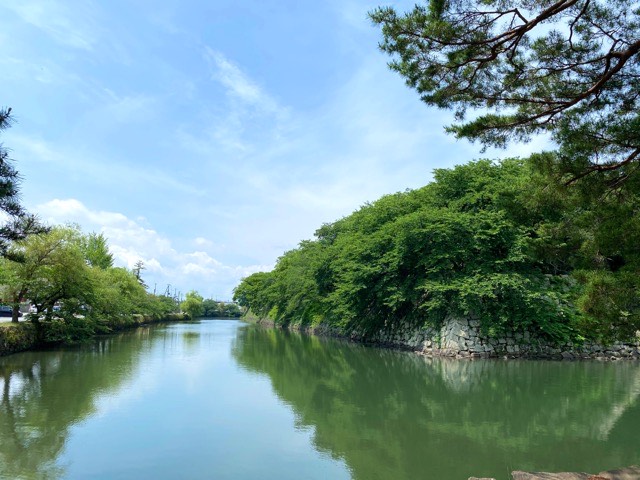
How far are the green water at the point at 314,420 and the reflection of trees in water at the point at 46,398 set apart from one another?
1.4 inches

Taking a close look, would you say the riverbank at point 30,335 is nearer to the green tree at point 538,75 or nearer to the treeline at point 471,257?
the treeline at point 471,257

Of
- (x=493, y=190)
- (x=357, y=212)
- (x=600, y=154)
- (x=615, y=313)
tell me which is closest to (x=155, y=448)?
(x=615, y=313)

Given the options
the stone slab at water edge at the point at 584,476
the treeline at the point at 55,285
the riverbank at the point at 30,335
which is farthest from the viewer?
the treeline at the point at 55,285

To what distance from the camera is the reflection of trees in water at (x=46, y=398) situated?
5.91 m

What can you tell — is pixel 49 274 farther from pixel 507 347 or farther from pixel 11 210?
pixel 507 347

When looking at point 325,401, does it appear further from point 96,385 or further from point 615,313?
point 615,313

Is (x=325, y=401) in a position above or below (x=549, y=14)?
below

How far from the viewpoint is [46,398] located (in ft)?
31.0

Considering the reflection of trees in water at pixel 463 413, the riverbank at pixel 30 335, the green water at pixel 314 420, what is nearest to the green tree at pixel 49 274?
the riverbank at pixel 30 335

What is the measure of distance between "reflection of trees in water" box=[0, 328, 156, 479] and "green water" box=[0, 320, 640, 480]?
3 cm

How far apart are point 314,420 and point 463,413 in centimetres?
309

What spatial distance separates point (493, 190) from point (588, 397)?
29.4ft

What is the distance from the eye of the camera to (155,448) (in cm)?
651

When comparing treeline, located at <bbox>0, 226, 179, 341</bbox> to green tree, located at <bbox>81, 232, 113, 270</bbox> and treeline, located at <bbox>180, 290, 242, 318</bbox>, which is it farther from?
treeline, located at <bbox>180, 290, 242, 318</bbox>
